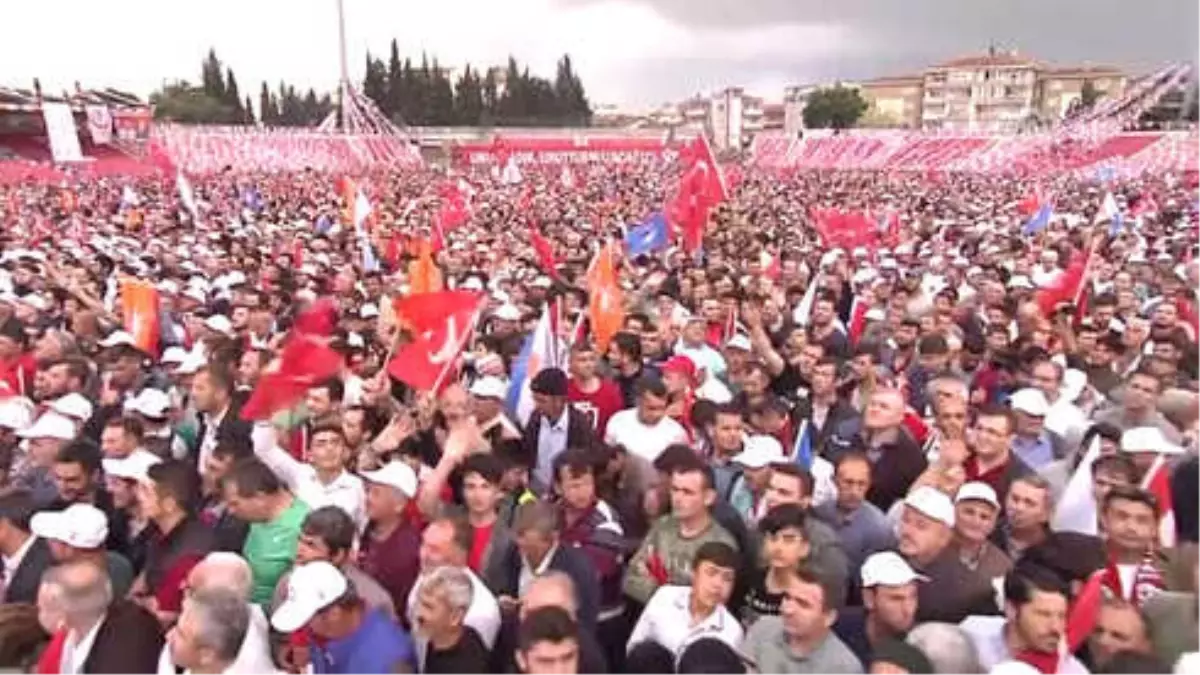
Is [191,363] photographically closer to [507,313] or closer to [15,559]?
[507,313]

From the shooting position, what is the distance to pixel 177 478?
181 inches

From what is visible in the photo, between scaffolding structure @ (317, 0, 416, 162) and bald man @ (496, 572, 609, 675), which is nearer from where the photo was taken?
bald man @ (496, 572, 609, 675)

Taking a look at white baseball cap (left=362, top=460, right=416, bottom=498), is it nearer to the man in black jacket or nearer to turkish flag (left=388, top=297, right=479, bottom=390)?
the man in black jacket

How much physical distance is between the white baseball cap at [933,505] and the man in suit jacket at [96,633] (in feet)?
8.18

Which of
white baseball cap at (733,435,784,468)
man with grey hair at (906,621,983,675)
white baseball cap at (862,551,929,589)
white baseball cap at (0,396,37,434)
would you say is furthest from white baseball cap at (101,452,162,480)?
man with grey hair at (906,621,983,675)

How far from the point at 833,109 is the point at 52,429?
108m

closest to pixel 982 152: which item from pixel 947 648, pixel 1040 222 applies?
pixel 1040 222

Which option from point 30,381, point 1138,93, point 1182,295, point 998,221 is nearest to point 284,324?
point 30,381

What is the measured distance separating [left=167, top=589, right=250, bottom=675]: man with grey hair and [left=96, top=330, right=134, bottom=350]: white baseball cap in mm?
4679

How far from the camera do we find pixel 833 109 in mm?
109438

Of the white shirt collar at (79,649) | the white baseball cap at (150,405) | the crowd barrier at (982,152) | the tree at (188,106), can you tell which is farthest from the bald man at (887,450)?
the tree at (188,106)

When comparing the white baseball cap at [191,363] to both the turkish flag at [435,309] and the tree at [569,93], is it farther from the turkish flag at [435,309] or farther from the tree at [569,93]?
the tree at [569,93]

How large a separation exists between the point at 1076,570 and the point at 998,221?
20.8m

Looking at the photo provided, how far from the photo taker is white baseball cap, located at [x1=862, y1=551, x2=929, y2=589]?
379 cm
